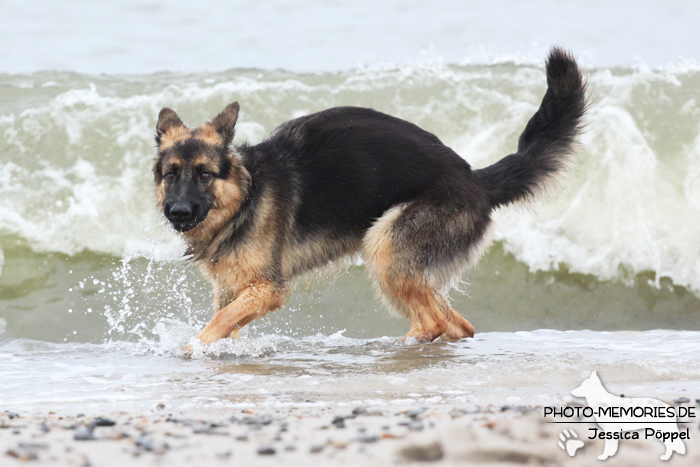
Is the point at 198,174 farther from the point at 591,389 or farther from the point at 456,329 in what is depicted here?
the point at 591,389

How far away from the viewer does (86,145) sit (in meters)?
8.55

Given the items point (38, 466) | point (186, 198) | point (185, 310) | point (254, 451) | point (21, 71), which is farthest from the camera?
point (21, 71)

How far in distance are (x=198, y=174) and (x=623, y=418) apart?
3208mm

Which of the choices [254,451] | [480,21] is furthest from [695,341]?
[480,21]

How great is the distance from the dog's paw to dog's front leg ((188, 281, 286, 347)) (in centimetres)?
295

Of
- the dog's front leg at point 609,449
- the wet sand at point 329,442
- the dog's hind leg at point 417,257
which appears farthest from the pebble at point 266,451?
the dog's hind leg at point 417,257

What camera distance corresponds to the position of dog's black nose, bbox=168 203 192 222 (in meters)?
4.68

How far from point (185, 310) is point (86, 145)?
8.86ft

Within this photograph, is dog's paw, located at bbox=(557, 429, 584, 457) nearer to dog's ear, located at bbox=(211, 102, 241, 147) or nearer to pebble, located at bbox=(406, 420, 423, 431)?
pebble, located at bbox=(406, 420, 423, 431)

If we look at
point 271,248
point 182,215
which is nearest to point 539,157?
point 271,248

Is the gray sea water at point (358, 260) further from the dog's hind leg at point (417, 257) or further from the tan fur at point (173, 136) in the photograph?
the tan fur at point (173, 136)

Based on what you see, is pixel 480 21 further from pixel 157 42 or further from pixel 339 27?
pixel 157 42

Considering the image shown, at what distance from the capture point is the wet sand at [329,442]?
219cm

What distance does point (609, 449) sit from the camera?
7.30 ft
